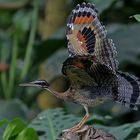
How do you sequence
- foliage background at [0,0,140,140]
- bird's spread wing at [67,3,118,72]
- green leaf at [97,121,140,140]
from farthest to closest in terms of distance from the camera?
foliage background at [0,0,140,140] < green leaf at [97,121,140,140] < bird's spread wing at [67,3,118,72]

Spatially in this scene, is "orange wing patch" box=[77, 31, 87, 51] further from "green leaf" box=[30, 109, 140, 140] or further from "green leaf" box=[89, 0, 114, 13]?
"green leaf" box=[89, 0, 114, 13]

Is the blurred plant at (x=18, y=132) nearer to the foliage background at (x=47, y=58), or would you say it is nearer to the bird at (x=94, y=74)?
the bird at (x=94, y=74)

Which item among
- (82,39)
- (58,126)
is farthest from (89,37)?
(58,126)

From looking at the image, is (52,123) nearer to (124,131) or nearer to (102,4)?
(124,131)

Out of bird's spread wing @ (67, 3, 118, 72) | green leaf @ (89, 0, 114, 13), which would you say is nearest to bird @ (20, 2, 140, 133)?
bird's spread wing @ (67, 3, 118, 72)

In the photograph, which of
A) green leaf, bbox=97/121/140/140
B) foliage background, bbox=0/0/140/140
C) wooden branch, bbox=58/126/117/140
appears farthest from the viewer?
foliage background, bbox=0/0/140/140

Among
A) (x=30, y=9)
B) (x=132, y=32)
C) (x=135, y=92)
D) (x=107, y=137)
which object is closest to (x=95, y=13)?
(x=135, y=92)
